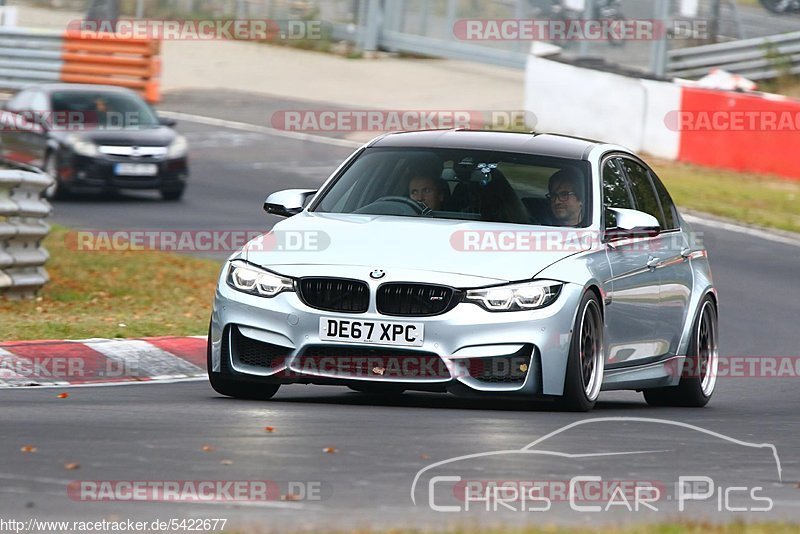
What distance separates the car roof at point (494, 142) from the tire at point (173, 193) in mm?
13085

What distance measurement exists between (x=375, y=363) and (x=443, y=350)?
0.36 meters

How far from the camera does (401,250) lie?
341 inches

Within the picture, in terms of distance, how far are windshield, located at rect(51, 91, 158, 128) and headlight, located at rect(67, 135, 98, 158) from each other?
0.70 m

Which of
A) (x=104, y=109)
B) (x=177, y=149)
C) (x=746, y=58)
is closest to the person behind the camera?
(x=177, y=149)

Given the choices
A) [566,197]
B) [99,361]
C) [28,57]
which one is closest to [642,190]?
[566,197]

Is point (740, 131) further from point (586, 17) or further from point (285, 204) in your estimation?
point (285, 204)

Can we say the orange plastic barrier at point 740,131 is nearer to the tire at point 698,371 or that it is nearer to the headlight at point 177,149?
the headlight at point 177,149

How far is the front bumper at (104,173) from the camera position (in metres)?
22.5

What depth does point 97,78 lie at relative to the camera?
113 ft

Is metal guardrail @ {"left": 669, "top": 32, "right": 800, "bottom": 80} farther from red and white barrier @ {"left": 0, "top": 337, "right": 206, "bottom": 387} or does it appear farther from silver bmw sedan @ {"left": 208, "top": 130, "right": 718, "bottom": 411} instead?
silver bmw sedan @ {"left": 208, "top": 130, "right": 718, "bottom": 411}

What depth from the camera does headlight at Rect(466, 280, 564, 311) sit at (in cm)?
846

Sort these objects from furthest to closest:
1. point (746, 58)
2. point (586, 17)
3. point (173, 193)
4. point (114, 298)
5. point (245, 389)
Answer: point (586, 17) < point (746, 58) < point (173, 193) < point (114, 298) < point (245, 389)

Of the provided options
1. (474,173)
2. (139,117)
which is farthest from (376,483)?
(139,117)

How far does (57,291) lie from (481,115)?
17887 mm
